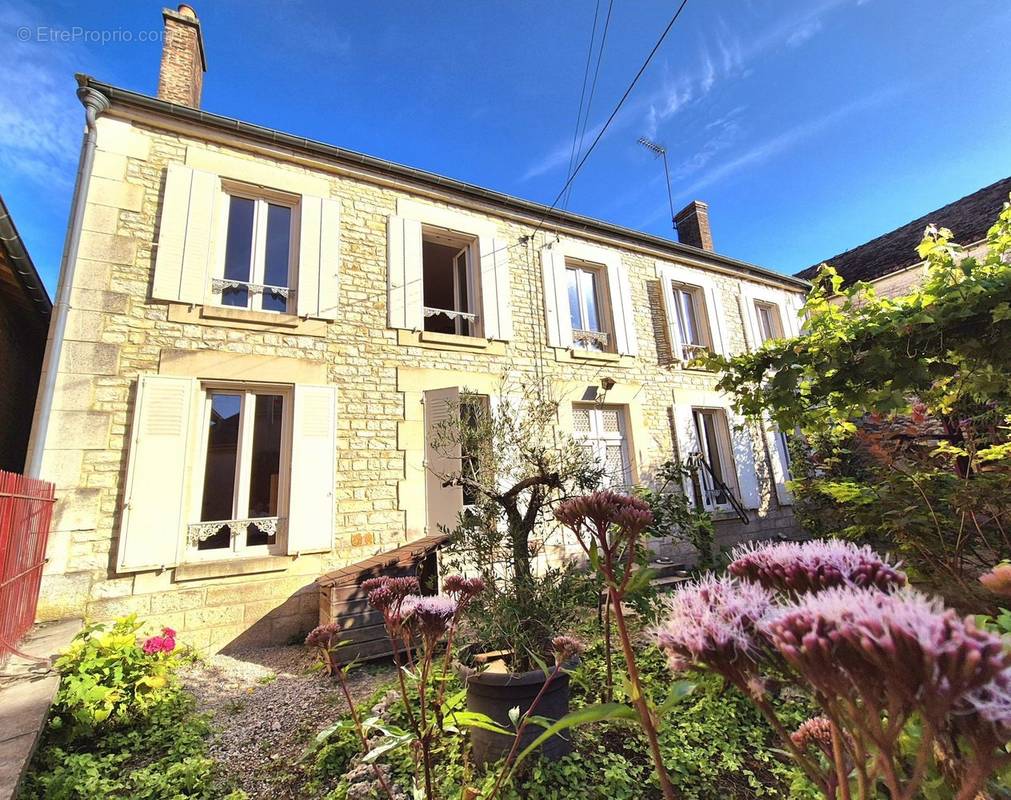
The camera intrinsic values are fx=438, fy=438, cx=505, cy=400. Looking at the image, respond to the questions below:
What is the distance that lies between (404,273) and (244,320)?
2154 mm

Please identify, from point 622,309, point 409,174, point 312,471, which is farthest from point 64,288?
point 622,309

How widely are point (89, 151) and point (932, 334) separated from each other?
26.1ft

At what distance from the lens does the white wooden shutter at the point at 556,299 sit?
729 cm

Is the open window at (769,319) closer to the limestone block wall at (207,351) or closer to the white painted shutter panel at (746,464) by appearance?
the white painted shutter panel at (746,464)

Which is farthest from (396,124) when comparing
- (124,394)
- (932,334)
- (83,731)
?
(83,731)

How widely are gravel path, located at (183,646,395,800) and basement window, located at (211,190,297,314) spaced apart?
3.93 meters

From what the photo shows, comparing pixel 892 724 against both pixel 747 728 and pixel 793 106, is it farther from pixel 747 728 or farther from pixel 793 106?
pixel 793 106

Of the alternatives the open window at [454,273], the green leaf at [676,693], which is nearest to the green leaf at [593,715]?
the green leaf at [676,693]

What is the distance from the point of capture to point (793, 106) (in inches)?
232

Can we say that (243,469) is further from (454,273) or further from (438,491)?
(454,273)

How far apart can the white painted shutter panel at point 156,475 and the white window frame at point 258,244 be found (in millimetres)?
1281

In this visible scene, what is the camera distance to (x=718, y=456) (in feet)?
28.3

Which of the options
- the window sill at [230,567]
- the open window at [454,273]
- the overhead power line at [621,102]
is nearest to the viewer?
the overhead power line at [621,102]

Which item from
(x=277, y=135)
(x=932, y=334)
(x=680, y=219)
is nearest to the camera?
(x=932, y=334)
